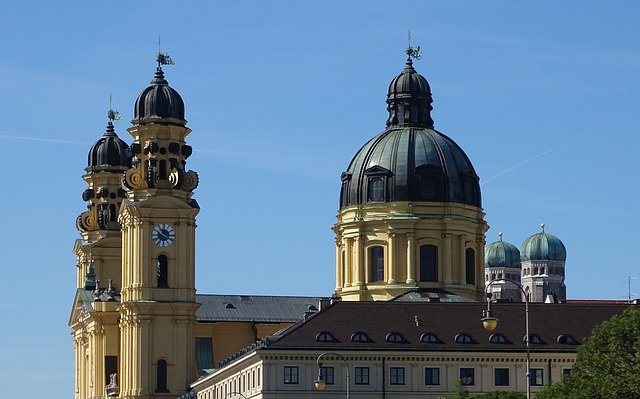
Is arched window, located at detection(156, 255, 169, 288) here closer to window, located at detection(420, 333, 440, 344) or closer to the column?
the column

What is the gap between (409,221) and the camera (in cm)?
18362

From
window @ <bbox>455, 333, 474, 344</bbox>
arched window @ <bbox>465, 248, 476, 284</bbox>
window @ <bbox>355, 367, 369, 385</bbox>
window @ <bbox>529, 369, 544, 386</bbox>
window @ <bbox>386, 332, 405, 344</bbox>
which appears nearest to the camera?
window @ <bbox>355, 367, 369, 385</bbox>

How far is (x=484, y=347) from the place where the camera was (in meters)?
157

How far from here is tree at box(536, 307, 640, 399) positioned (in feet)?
364

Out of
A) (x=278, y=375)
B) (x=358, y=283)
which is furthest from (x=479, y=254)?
(x=278, y=375)

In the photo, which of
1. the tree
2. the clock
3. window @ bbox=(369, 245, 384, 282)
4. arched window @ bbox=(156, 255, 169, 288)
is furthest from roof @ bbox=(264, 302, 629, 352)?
arched window @ bbox=(156, 255, 169, 288)

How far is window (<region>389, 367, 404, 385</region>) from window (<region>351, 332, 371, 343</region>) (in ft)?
8.89

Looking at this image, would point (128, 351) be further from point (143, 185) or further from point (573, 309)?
point (573, 309)

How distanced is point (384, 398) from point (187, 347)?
45.9 metres

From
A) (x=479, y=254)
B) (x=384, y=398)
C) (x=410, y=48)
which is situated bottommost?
(x=384, y=398)

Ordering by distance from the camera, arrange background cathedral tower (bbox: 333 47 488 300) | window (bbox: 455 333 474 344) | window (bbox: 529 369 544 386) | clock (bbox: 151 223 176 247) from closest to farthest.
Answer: window (bbox: 529 369 544 386) < window (bbox: 455 333 474 344) < background cathedral tower (bbox: 333 47 488 300) < clock (bbox: 151 223 176 247)

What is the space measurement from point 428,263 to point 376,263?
13.7 ft

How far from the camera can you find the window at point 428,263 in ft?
603

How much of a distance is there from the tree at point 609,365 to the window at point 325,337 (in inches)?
1469
